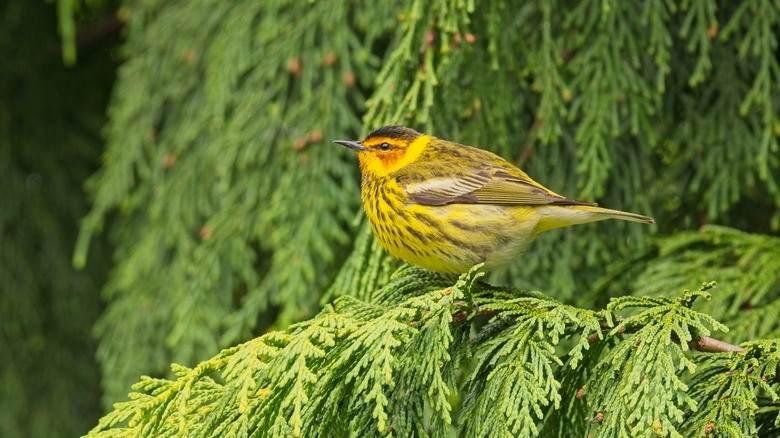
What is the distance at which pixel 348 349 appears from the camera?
1962 millimetres

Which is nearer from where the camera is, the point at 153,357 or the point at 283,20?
the point at 283,20

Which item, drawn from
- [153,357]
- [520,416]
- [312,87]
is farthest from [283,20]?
[520,416]

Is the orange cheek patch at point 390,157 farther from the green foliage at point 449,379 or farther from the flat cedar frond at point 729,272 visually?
Answer: the green foliage at point 449,379

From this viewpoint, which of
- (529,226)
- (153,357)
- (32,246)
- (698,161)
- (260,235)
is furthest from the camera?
(32,246)

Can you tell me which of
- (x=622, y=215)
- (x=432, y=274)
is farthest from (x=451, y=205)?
(x=622, y=215)

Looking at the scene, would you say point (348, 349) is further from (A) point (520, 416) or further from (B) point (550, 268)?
(B) point (550, 268)

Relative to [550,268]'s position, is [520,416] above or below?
Answer: above

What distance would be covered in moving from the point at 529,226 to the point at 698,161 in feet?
2.71

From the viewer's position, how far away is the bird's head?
10.1ft

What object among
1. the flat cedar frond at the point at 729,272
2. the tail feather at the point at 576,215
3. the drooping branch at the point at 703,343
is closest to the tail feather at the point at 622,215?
the tail feather at the point at 576,215

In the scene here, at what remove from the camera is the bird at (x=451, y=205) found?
2.82 metres

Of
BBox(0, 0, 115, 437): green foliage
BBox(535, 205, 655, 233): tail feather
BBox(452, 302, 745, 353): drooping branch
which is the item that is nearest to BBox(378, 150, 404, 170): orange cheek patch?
BBox(535, 205, 655, 233): tail feather

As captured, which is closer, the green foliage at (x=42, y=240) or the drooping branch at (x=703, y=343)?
the drooping branch at (x=703, y=343)

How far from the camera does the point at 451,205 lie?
9.73ft
